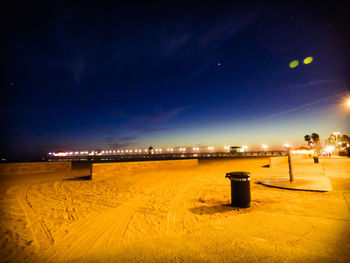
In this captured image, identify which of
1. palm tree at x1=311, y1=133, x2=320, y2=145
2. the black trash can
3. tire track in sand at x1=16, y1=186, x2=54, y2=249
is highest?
palm tree at x1=311, y1=133, x2=320, y2=145

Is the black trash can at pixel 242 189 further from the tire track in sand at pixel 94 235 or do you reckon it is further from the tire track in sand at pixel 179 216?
the tire track in sand at pixel 94 235

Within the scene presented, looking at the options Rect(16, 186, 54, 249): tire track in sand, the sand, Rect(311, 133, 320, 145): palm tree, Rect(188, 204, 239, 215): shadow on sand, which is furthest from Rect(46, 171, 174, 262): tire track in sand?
Rect(311, 133, 320, 145): palm tree

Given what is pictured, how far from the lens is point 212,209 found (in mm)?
5578

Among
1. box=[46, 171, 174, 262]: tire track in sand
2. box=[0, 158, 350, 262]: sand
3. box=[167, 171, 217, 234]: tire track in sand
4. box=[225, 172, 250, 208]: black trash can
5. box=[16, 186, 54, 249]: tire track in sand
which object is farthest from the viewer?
box=[225, 172, 250, 208]: black trash can

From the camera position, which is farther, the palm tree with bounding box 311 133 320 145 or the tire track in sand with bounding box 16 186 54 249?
the palm tree with bounding box 311 133 320 145

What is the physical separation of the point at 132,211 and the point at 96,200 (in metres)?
2.33

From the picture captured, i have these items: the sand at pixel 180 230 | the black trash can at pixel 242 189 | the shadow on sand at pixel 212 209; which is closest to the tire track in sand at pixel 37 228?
the sand at pixel 180 230

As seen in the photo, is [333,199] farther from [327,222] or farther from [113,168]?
[113,168]

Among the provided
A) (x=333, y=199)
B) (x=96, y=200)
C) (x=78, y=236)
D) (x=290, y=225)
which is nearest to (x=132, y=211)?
(x=78, y=236)

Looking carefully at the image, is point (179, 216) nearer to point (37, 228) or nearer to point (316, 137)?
point (37, 228)

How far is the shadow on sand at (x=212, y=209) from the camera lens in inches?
210

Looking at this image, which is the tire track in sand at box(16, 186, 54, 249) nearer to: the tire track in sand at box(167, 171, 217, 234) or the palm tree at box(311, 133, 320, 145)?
the tire track in sand at box(167, 171, 217, 234)

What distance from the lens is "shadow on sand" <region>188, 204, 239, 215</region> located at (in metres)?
5.32

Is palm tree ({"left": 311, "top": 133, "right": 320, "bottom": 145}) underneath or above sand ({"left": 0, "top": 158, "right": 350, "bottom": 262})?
above
